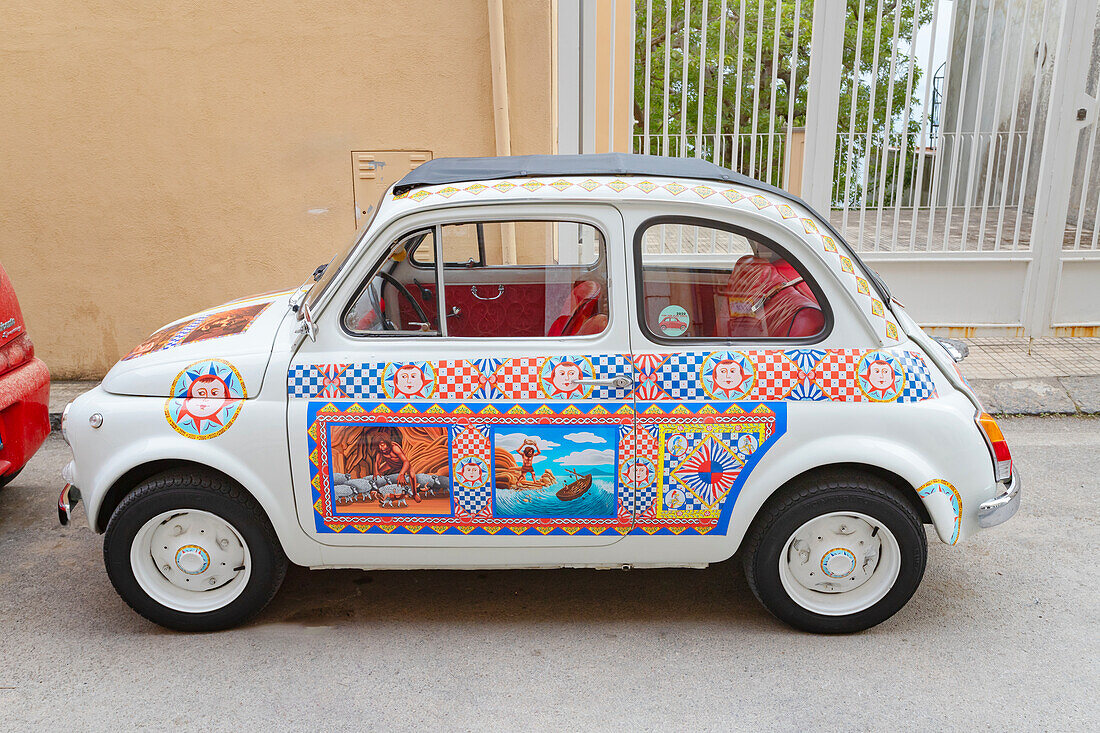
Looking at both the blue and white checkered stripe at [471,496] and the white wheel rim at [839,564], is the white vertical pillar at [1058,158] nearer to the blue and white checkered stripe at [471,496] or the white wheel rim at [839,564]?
the white wheel rim at [839,564]

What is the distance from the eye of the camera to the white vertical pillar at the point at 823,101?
661 cm

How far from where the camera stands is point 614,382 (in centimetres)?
336

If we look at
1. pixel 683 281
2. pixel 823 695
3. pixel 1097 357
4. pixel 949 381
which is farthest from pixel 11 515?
pixel 1097 357

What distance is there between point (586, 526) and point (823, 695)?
105cm

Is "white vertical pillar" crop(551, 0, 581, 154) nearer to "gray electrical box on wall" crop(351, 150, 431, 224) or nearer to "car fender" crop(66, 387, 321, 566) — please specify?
"gray electrical box on wall" crop(351, 150, 431, 224)

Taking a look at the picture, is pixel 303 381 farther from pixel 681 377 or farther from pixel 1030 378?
pixel 1030 378

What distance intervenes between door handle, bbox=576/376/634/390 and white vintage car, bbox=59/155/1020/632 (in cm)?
1

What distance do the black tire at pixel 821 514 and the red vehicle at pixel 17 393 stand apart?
3433mm

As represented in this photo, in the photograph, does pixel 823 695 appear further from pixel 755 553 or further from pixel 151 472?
pixel 151 472

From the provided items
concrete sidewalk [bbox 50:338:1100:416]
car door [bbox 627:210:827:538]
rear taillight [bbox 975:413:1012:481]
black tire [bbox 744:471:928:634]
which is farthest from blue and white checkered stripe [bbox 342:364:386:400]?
concrete sidewalk [bbox 50:338:1100:416]

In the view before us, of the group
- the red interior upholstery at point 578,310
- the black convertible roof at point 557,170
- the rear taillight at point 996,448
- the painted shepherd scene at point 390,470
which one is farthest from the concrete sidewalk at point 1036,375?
the painted shepherd scene at point 390,470

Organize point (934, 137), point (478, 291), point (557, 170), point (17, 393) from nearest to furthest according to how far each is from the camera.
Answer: point (557, 170)
point (478, 291)
point (17, 393)
point (934, 137)

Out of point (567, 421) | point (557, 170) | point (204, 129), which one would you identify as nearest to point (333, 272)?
point (557, 170)

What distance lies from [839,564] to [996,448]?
760 millimetres
